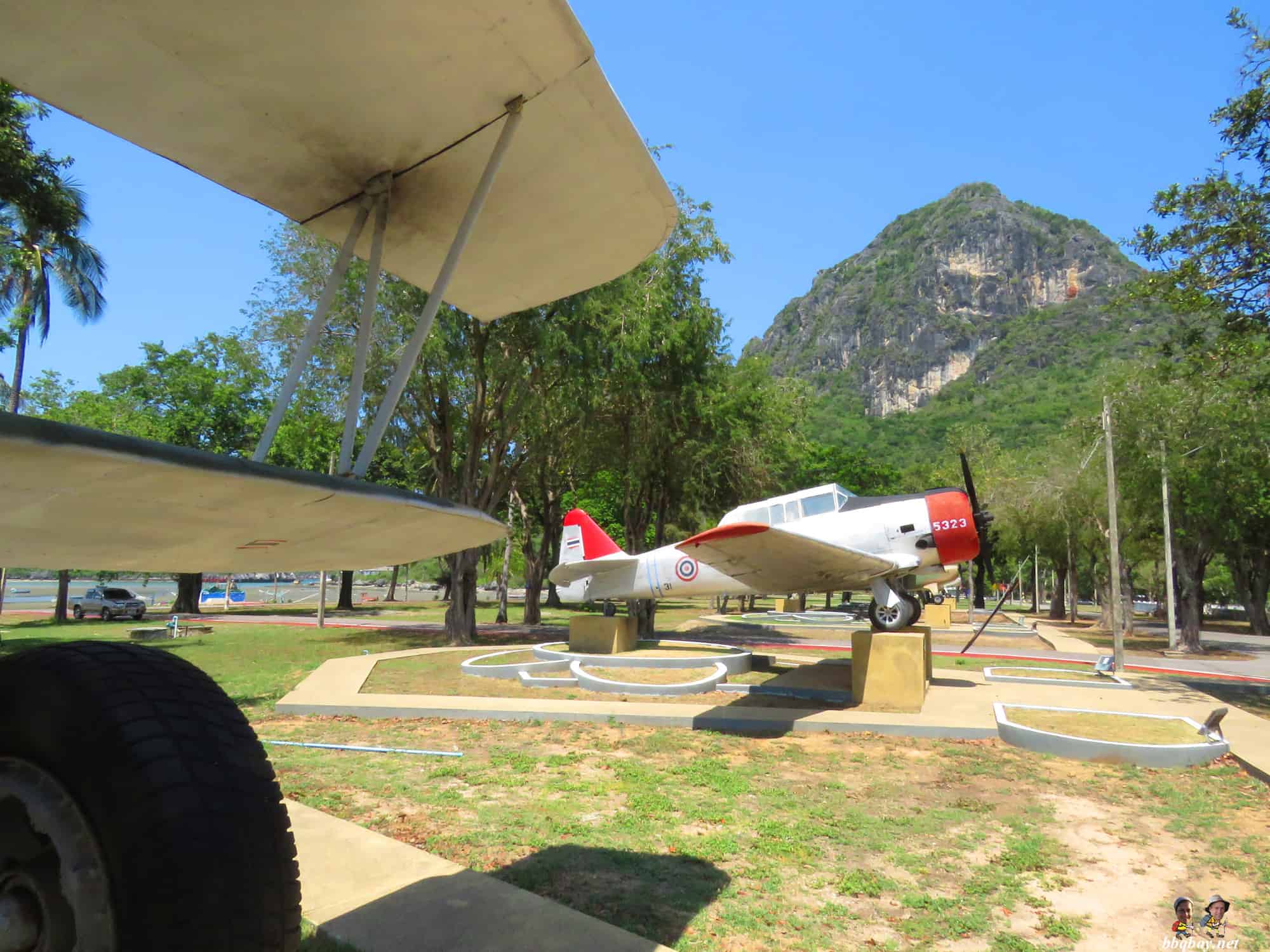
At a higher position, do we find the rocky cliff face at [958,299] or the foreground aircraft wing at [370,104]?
the rocky cliff face at [958,299]

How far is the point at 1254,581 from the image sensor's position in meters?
35.2

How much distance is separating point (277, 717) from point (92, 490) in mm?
9725

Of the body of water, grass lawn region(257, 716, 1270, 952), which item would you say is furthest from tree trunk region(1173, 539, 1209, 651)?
the body of water

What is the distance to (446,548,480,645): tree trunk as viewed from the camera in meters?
20.6

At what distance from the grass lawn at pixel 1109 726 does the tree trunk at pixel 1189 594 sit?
55.2 feet


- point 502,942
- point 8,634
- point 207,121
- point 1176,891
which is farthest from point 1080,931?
point 8,634

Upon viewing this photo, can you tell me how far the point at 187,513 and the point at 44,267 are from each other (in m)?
24.3

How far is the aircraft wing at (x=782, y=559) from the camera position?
9.63m

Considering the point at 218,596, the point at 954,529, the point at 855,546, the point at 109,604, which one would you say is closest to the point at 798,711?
the point at 855,546

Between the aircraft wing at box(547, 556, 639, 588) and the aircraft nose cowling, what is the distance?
7151 millimetres

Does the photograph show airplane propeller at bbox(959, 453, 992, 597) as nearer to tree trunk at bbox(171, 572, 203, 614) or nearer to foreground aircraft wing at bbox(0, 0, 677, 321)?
foreground aircraft wing at bbox(0, 0, 677, 321)

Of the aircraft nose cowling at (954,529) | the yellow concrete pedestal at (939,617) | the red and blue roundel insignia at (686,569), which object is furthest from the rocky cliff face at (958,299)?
the aircraft nose cowling at (954,529)

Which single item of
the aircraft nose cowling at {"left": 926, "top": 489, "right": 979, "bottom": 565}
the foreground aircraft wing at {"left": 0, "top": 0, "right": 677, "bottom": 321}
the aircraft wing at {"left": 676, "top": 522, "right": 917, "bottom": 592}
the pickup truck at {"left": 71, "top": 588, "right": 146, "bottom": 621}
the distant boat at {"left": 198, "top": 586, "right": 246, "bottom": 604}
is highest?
the foreground aircraft wing at {"left": 0, "top": 0, "right": 677, "bottom": 321}

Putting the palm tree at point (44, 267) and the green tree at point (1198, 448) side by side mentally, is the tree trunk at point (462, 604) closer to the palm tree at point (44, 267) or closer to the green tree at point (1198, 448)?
the palm tree at point (44, 267)
